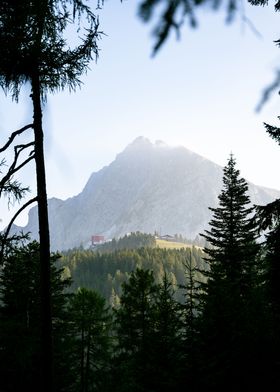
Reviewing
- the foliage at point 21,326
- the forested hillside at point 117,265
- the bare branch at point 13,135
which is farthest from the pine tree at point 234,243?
the forested hillside at point 117,265

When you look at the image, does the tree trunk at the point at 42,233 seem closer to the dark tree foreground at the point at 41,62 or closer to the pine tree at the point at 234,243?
the dark tree foreground at the point at 41,62

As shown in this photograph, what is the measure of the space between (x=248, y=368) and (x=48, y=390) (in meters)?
7.33

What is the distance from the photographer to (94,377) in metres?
26.6

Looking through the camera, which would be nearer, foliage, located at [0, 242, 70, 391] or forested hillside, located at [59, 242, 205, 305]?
foliage, located at [0, 242, 70, 391]

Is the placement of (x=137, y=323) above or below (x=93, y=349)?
above

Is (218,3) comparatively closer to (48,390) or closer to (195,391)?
(48,390)

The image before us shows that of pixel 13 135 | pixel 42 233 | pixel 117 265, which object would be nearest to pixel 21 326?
pixel 42 233

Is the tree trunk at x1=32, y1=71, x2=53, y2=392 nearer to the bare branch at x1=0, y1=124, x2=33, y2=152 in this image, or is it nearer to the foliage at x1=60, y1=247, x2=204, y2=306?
the bare branch at x1=0, y1=124, x2=33, y2=152

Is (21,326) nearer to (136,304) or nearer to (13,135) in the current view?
(136,304)

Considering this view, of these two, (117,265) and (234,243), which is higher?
(117,265)

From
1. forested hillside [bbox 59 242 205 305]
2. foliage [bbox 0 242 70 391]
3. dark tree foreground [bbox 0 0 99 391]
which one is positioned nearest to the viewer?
dark tree foreground [bbox 0 0 99 391]

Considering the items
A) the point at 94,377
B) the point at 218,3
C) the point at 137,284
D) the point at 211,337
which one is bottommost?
the point at 94,377

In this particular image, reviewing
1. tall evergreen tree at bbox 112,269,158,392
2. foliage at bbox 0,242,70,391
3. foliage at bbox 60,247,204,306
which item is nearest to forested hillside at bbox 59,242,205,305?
foliage at bbox 60,247,204,306

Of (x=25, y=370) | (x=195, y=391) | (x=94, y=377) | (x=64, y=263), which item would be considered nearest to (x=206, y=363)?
(x=195, y=391)
